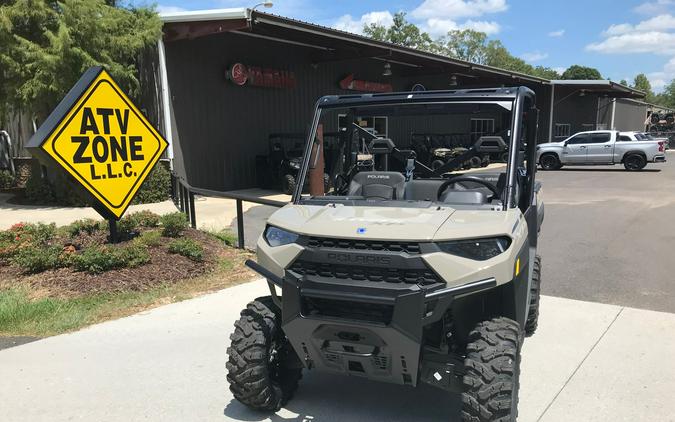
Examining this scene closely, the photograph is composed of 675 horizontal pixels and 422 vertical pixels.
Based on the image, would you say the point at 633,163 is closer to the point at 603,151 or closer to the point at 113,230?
the point at 603,151

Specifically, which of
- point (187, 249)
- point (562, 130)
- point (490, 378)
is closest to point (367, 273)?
point (490, 378)

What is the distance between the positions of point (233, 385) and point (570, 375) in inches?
94.7

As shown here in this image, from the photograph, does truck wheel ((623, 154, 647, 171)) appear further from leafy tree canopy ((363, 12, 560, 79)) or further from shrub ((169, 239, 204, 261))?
leafy tree canopy ((363, 12, 560, 79))

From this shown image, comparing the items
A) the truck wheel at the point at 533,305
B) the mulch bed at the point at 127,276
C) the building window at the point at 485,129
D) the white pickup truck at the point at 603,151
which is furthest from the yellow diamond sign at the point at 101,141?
the white pickup truck at the point at 603,151

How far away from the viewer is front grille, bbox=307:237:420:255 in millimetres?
2760

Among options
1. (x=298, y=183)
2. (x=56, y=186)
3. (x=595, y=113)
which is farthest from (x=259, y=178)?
(x=595, y=113)

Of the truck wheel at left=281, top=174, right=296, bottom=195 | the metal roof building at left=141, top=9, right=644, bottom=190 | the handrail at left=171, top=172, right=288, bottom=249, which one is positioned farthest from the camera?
the truck wheel at left=281, top=174, right=296, bottom=195

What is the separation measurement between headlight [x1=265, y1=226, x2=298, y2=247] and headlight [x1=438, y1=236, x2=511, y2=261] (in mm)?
859

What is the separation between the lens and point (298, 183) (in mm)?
3799

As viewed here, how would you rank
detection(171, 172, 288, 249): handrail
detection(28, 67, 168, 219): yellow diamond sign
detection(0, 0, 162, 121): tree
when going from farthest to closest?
1. detection(0, 0, 162, 121): tree
2. detection(171, 172, 288, 249): handrail
3. detection(28, 67, 168, 219): yellow diamond sign

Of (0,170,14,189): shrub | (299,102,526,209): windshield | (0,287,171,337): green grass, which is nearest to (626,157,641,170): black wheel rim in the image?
(299,102,526,209): windshield

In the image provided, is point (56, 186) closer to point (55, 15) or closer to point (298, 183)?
point (55, 15)

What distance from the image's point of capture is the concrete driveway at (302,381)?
3.41 meters

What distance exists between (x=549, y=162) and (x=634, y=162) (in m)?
3.35
